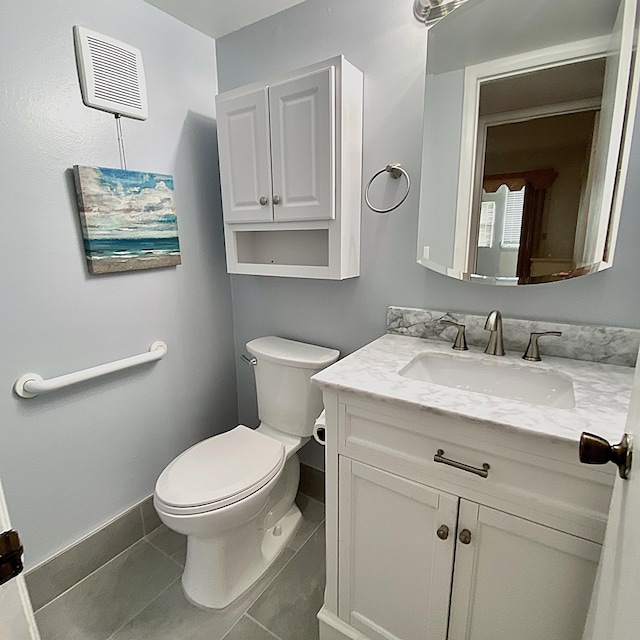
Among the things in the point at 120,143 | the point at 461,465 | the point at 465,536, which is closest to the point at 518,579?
the point at 465,536

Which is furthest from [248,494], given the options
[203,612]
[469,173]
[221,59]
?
[221,59]

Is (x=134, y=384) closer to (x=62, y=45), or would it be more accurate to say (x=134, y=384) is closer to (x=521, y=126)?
(x=62, y=45)

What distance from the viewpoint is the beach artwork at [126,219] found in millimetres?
1321

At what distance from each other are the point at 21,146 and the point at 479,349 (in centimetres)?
164

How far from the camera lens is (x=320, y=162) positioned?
1.33 metres

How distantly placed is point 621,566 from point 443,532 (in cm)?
43

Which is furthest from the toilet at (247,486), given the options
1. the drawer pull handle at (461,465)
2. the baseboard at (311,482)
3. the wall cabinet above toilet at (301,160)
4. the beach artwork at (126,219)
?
the drawer pull handle at (461,465)

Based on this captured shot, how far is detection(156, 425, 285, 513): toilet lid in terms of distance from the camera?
48.1 inches

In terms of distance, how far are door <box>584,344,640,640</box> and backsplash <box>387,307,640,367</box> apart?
23.2 inches

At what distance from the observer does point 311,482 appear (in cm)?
188

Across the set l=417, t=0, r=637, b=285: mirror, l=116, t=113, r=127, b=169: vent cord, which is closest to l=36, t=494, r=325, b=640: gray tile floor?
l=417, t=0, r=637, b=285: mirror

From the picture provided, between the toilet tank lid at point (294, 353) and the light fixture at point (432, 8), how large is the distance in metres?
1.22

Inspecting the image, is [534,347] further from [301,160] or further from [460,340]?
[301,160]

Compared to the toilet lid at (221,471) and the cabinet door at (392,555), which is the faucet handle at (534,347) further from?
the toilet lid at (221,471)
